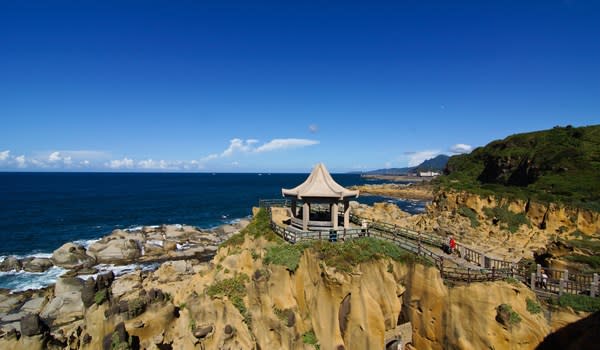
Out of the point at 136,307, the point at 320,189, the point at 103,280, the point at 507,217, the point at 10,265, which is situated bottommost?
the point at 10,265

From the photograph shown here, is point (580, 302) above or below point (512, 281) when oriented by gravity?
below

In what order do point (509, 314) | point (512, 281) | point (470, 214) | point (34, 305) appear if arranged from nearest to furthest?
point (509, 314) < point (512, 281) < point (34, 305) < point (470, 214)

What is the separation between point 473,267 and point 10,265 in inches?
1970

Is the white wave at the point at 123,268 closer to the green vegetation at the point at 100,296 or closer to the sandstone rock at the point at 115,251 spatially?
the sandstone rock at the point at 115,251

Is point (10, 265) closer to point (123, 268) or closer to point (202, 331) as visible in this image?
point (123, 268)

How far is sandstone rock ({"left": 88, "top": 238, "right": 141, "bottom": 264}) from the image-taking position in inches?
1661

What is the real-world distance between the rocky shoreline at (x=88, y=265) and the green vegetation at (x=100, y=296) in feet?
0.67

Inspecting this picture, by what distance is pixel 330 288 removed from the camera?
1620 centimetres

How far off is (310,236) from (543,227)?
1160 inches

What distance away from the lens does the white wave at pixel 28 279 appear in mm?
33938

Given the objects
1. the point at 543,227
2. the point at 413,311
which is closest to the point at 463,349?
the point at 413,311

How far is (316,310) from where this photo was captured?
666 inches

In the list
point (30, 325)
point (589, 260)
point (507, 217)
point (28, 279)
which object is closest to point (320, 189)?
point (589, 260)

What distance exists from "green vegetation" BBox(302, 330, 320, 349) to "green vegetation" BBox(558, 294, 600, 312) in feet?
37.9
